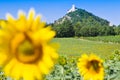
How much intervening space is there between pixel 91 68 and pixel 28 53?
0.93 m

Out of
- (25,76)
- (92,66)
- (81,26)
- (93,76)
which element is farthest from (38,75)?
(81,26)

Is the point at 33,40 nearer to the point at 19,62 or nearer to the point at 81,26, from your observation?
the point at 19,62

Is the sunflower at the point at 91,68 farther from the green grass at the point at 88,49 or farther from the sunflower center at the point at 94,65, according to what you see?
the green grass at the point at 88,49

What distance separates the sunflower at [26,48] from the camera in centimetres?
109

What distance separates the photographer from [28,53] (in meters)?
1.16

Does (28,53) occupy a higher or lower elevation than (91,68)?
higher

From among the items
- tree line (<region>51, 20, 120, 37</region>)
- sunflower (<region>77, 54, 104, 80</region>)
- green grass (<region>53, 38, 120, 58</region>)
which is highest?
sunflower (<region>77, 54, 104, 80</region>)

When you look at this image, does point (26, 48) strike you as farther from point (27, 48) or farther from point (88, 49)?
point (88, 49)

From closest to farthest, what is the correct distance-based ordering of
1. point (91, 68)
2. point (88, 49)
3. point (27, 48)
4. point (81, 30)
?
1. point (27, 48)
2. point (91, 68)
3. point (88, 49)
4. point (81, 30)

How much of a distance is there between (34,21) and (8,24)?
7 cm

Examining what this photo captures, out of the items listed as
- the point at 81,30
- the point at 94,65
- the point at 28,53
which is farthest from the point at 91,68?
the point at 81,30

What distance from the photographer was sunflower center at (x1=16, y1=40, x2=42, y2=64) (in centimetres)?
115

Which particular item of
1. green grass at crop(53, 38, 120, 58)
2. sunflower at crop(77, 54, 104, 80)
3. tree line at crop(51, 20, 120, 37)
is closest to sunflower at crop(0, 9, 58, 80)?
sunflower at crop(77, 54, 104, 80)

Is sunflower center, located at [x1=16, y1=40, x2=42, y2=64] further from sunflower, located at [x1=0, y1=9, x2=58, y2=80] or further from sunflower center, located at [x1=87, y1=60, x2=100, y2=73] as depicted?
sunflower center, located at [x1=87, y1=60, x2=100, y2=73]
